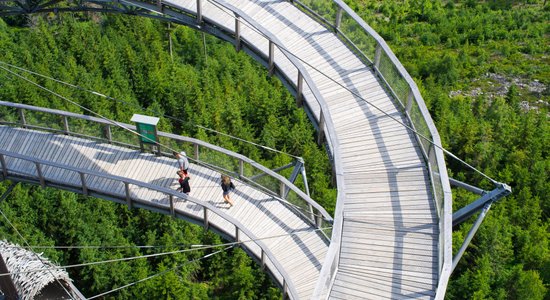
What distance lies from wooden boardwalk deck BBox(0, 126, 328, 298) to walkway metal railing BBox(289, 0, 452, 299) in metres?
5.43

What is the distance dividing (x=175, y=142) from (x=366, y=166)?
711 cm

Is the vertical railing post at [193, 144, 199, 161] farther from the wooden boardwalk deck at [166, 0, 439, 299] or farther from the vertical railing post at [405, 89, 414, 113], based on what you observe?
the vertical railing post at [405, 89, 414, 113]

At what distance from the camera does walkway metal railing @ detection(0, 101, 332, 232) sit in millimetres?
23344

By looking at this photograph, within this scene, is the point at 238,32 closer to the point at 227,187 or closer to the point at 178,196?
the point at 227,187

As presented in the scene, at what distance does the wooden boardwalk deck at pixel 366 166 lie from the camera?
16750 mm

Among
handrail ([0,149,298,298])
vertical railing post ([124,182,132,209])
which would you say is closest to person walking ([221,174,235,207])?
handrail ([0,149,298,298])

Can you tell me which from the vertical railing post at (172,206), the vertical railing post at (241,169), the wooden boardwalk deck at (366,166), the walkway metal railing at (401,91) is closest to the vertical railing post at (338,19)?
the walkway metal railing at (401,91)

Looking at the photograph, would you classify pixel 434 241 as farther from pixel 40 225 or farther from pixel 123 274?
pixel 40 225

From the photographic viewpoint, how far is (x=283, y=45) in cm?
2350

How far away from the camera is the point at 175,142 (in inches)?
926

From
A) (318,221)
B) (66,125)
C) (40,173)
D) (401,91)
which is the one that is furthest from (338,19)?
(40,173)

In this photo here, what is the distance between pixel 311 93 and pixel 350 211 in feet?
15.7

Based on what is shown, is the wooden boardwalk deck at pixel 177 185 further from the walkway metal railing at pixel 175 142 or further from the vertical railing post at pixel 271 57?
the vertical railing post at pixel 271 57

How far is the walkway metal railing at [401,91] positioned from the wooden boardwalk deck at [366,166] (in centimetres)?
34
